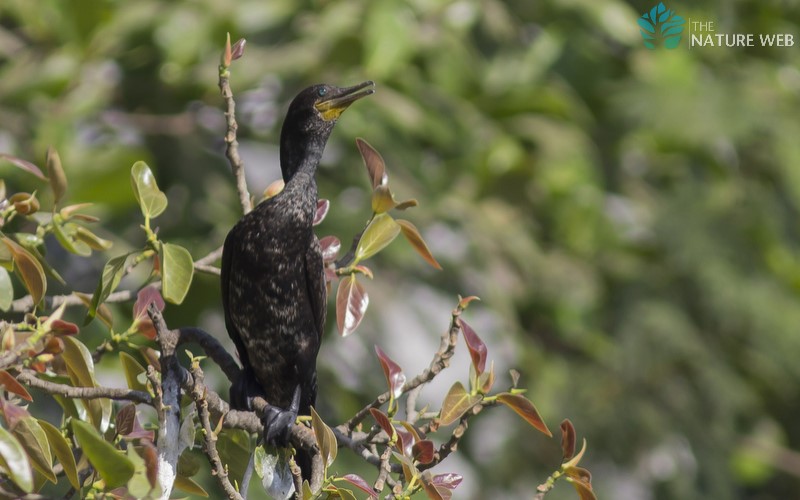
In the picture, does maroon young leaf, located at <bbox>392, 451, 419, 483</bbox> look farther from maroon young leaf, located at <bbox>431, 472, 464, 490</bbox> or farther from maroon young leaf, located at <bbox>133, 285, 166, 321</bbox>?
maroon young leaf, located at <bbox>133, 285, 166, 321</bbox>

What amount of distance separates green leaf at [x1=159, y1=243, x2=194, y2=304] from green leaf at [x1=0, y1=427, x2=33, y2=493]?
37 centimetres

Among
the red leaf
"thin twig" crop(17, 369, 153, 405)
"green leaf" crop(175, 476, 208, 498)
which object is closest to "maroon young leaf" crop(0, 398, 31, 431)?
A: "thin twig" crop(17, 369, 153, 405)

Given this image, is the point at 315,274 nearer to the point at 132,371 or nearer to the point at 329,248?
the point at 329,248

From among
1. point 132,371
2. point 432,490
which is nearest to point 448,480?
point 432,490

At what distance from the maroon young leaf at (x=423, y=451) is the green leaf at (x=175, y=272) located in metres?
0.47

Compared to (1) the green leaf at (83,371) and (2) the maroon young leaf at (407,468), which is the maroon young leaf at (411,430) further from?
(1) the green leaf at (83,371)

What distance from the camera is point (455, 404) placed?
6.78ft

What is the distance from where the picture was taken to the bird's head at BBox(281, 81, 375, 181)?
270 centimetres

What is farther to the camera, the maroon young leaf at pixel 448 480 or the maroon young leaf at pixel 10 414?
the maroon young leaf at pixel 448 480

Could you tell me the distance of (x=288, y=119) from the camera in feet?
9.08

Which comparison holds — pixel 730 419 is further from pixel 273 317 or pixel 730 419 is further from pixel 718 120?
pixel 273 317

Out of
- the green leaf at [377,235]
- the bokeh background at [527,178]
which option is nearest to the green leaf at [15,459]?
the green leaf at [377,235]

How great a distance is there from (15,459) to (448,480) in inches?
28.8

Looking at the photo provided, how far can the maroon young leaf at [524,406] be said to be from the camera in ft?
6.74
